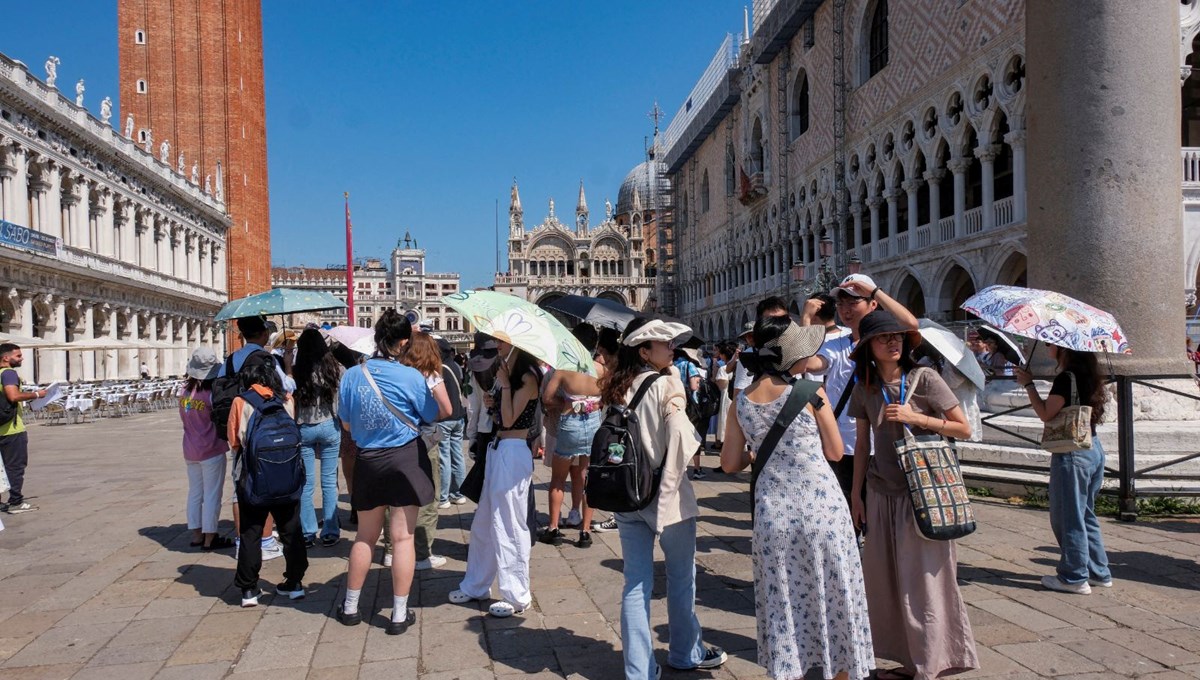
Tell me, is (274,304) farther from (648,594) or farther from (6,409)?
(648,594)

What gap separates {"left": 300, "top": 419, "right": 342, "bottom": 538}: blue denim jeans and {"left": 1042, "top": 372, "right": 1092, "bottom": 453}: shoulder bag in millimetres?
4706

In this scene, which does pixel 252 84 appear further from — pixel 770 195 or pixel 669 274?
pixel 770 195

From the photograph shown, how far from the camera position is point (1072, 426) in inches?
171

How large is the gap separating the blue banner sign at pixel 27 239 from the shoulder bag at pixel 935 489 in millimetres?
28371

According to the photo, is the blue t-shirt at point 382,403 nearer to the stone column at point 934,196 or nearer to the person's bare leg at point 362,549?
the person's bare leg at point 362,549

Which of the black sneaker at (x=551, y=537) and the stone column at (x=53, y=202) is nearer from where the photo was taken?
the black sneaker at (x=551, y=537)

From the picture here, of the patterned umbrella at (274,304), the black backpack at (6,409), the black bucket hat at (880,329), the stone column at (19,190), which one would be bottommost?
the black backpack at (6,409)

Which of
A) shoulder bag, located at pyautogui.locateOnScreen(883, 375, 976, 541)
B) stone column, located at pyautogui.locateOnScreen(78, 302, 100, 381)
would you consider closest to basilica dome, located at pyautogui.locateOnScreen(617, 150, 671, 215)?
stone column, located at pyautogui.locateOnScreen(78, 302, 100, 381)

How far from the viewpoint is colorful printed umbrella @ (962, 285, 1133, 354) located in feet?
13.6

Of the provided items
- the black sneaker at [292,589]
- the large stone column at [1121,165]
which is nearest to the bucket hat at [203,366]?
the black sneaker at [292,589]

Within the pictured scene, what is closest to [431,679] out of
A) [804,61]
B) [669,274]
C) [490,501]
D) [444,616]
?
[444,616]

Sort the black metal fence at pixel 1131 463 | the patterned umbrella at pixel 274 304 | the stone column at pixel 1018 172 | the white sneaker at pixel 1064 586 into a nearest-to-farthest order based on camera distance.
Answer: the white sneaker at pixel 1064 586 → the black metal fence at pixel 1131 463 → the patterned umbrella at pixel 274 304 → the stone column at pixel 1018 172

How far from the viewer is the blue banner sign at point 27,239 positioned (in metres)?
24.0

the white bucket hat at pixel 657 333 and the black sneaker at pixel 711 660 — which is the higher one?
the white bucket hat at pixel 657 333
